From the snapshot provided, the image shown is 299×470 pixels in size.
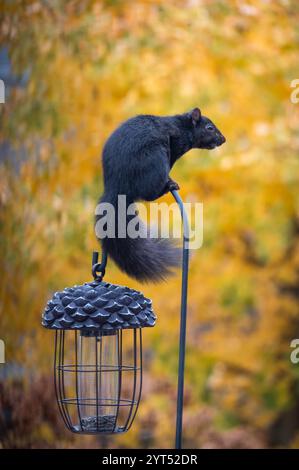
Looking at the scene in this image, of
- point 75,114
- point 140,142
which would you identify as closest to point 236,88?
point 75,114

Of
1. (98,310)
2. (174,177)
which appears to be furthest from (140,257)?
(174,177)

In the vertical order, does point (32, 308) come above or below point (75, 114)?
below

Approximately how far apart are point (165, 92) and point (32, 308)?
1884 millimetres

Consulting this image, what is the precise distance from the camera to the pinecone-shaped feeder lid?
5.92ft

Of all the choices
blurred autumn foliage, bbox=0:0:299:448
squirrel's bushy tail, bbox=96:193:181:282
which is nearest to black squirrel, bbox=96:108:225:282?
squirrel's bushy tail, bbox=96:193:181:282

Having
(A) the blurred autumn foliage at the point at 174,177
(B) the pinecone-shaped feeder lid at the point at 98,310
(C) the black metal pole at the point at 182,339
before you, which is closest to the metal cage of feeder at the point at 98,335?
(B) the pinecone-shaped feeder lid at the point at 98,310

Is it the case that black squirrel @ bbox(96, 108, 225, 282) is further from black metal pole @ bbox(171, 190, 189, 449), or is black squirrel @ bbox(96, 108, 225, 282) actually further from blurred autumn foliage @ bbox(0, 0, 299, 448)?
blurred autumn foliage @ bbox(0, 0, 299, 448)

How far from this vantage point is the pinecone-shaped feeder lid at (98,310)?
1806 millimetres

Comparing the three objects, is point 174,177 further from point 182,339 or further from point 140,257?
point 182,339

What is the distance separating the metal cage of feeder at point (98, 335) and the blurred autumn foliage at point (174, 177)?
1.59m
